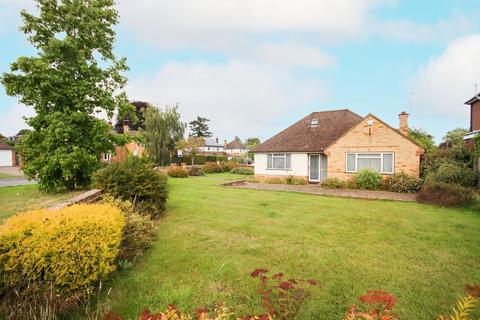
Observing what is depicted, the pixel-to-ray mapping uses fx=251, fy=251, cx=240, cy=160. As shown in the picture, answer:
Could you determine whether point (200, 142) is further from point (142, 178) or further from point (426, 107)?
point (142, 178)

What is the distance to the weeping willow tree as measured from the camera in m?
33.7

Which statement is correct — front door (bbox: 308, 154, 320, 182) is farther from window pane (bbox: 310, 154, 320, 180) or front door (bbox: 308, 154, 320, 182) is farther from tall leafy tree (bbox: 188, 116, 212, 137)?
tall leafy tree (bbox: 188, 116, 212, 137)

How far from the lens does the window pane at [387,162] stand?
1569 centimetres

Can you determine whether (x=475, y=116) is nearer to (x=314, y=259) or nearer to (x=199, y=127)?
(x=314, y=259)

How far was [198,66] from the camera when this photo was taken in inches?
747

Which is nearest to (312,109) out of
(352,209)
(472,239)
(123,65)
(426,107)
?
(426,107)


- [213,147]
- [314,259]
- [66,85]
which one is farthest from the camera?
[213,147]

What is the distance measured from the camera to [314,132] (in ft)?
68.9

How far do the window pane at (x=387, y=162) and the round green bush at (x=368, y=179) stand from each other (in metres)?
0.82

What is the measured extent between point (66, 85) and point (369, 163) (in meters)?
17.1

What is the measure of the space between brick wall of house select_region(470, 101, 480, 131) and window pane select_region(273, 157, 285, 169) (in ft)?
42.1

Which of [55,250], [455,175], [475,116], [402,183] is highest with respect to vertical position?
[475,116]

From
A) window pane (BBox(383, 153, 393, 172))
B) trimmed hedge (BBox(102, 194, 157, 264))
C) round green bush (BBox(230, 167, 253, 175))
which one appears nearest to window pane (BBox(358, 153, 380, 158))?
window pane (BBox(383, 153, 393, 172))

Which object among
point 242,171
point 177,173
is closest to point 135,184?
point 177,173
